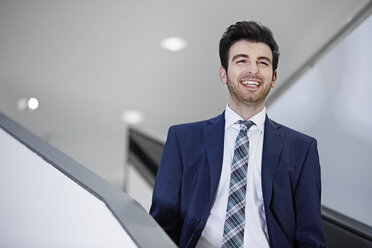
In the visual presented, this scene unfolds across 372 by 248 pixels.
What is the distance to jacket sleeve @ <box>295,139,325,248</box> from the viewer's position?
1.70 m

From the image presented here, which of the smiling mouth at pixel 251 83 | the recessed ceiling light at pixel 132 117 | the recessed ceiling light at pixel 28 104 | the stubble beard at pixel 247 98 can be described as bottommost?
the recessed ceiling light at pixel 132 117

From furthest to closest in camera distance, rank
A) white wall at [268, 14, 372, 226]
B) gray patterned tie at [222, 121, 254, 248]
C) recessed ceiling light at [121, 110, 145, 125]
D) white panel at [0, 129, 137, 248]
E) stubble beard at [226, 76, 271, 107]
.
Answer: recessed ceiling light at [121, 110, 145, 125]
white wall at [268, 14, 372, 226]
stubble beard at [226, 76, 271, 107]
gray patterned tie at [222, 121, 254, 248]
white panel at [0, 129, 137, 248]

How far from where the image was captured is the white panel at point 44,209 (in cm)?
146

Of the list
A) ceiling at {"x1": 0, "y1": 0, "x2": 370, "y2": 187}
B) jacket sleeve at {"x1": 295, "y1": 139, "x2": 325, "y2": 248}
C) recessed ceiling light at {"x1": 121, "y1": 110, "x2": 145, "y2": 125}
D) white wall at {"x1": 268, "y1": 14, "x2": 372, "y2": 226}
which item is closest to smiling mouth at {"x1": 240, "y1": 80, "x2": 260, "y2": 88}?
jacket sleeve at {"x1": 295, "y1": 139, "x2": 325, "y2": 248}

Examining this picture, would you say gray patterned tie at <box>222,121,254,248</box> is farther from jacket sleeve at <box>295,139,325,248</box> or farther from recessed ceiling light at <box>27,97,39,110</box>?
recessed ceiling light at <box>27,97,39,110</box>

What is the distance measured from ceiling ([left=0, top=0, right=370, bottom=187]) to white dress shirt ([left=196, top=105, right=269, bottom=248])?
237 cm

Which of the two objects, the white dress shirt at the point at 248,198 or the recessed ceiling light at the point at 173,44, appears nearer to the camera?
the white dress shirt at the point at 248,198

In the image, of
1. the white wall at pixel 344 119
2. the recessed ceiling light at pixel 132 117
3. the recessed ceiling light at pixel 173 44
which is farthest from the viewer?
the recessed ceiling light at pixel 132 117

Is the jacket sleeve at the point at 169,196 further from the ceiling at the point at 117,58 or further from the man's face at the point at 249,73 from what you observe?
the ceiling at the point at 117,58

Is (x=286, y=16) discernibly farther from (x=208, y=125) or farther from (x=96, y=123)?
(x=208, y=125)

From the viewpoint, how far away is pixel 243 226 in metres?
1.69

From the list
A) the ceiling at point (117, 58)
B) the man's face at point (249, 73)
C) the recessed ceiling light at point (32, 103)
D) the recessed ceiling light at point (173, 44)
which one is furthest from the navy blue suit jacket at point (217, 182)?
the recessed ceiling light at point (173, 44)

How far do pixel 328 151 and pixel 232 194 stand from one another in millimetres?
1925

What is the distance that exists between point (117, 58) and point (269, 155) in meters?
2.85
